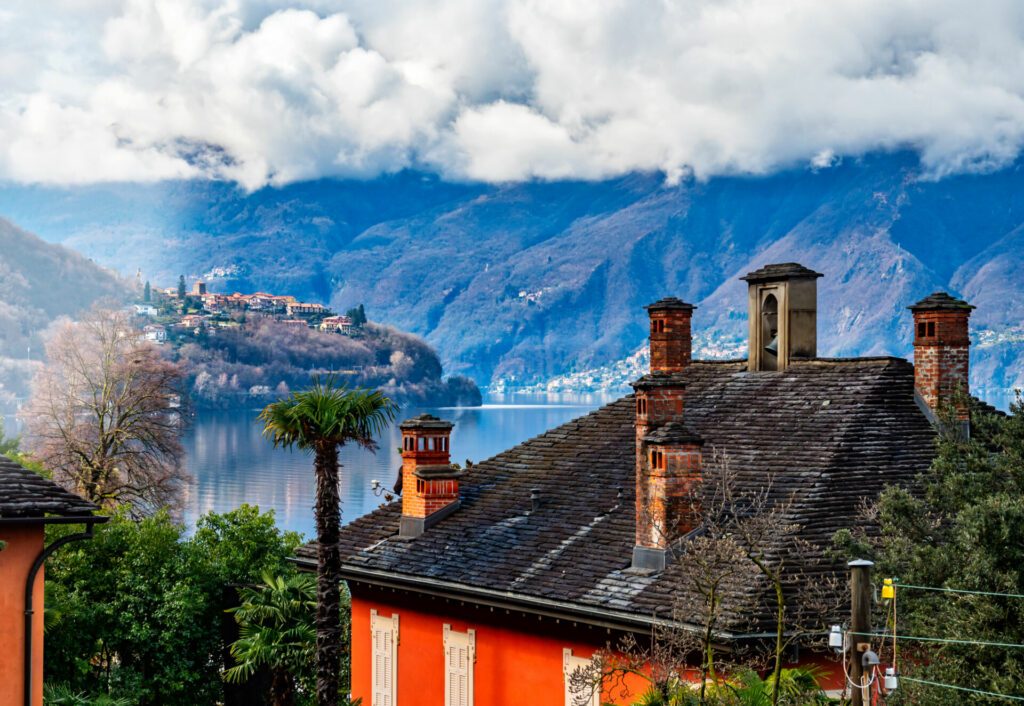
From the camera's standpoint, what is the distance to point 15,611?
830 inches

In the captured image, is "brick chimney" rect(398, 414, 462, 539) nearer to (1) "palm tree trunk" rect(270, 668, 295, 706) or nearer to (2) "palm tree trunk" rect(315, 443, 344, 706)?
(2) "palm tree trunk" rect(315, 443, 344, 706)

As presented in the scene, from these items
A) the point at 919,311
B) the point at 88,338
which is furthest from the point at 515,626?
the point at 88,338

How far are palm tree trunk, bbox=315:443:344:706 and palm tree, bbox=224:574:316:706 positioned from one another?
9.27 ft

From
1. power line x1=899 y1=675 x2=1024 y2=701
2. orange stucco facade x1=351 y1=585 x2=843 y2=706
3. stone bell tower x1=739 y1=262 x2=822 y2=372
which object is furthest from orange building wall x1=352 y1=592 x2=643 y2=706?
stone bell tower x1=739 y1=262 x2=822 y2=372

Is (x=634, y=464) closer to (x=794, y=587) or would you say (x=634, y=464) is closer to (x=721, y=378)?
(x=721, y=378)

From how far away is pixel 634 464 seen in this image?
27859 mm

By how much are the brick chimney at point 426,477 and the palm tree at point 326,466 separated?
6.91 feet

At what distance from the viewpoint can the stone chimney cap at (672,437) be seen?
76.7 feet

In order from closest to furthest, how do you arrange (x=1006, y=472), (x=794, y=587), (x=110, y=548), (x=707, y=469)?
(x=1006, y=472), (x=794, y=587), (x=707, y=469), (x=110, y=548)

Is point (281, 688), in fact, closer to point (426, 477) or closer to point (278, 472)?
point (426, 477)

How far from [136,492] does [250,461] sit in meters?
87.4

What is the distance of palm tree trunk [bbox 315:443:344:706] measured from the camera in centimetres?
2739

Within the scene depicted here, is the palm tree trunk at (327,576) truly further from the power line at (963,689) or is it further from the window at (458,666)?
the power line at (963,689)

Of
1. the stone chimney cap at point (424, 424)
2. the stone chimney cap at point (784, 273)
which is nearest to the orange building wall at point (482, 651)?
the stone chimney cap at point (424, 424)
